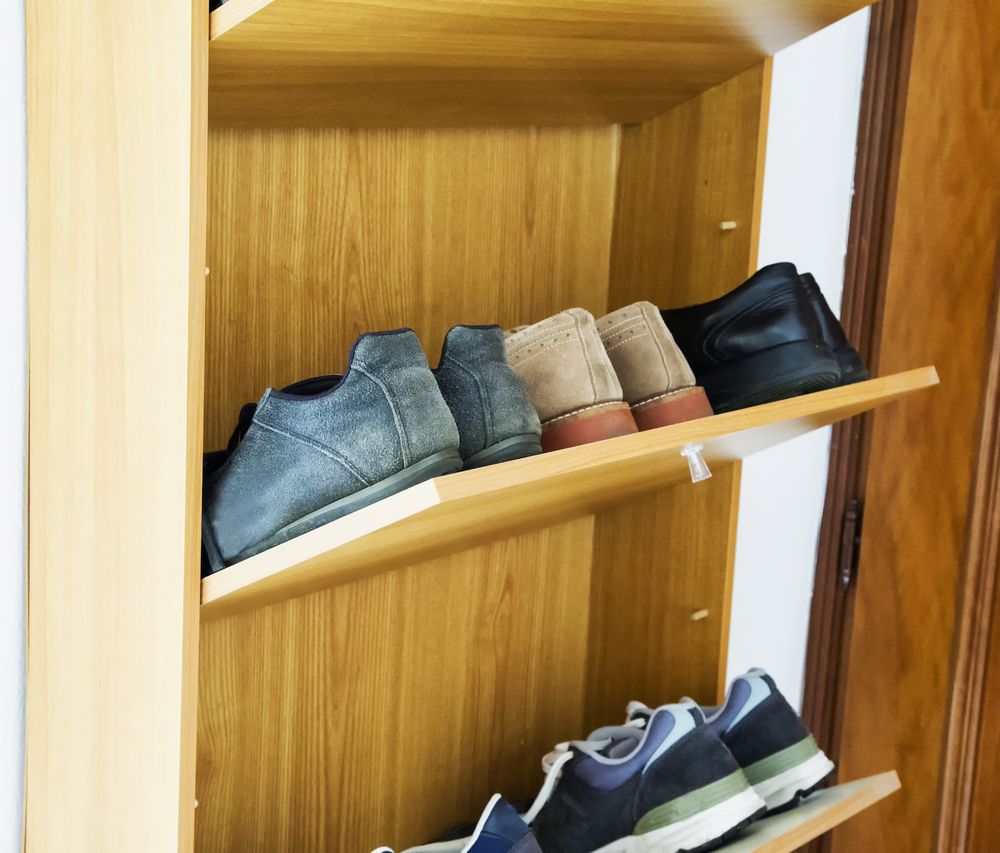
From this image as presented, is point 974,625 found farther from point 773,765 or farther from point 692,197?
→ point 692,197

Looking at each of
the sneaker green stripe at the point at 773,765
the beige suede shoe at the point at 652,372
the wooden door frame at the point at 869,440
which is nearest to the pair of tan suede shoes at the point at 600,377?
the beige suede shoe at the point at 652,372

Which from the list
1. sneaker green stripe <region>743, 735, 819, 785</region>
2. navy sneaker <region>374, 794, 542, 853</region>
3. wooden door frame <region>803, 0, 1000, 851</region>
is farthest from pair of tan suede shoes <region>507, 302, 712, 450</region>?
wooden door frame <region>803, 0, 1000, 851</region>

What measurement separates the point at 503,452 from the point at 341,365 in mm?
322

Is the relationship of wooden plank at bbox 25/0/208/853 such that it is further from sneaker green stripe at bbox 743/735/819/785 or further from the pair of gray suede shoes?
sneaker green stripe at bbox 743/735/819/785

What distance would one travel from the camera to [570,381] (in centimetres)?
93

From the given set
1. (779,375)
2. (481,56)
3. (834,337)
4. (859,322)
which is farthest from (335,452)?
(859,322)

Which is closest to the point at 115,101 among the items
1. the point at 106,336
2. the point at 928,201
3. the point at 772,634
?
the point at 106,336

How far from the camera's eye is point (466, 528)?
0.94 metres

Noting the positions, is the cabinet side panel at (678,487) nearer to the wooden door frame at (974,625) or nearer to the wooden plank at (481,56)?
the wooden plank at (481,56)

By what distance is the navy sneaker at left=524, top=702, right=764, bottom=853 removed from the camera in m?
1.09

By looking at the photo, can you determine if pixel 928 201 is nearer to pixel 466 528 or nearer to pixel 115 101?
pixel 466 528

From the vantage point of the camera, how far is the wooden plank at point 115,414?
0.72 metres

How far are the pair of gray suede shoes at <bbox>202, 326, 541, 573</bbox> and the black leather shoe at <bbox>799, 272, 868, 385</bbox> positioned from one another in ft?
1.61

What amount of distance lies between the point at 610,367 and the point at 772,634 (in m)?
1.20
